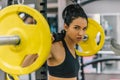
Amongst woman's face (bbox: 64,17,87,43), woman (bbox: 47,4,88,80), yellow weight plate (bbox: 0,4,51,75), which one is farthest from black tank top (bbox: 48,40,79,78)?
yellow weight plate (bbox: 0,4,51,75)

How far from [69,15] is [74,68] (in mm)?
269

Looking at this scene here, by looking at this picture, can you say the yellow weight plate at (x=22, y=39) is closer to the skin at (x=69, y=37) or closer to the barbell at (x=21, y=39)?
the barbell at (x=21, y=39)

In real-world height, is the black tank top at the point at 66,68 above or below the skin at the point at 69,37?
below

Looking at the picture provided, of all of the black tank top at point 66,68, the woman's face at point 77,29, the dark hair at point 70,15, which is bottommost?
the black tank top at point 66,68

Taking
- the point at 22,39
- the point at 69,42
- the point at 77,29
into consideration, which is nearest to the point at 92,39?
the point at 69,42

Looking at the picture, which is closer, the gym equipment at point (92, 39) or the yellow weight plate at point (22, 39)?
the yellow weight plate at point (22, 39)

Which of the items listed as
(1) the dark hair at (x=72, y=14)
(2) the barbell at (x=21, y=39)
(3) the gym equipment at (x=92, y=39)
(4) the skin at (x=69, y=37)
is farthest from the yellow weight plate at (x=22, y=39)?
(3) the gym equipment at (x=92, y=39)

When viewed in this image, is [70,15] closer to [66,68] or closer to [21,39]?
[66,68]

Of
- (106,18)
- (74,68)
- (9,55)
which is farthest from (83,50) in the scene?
(106,18)

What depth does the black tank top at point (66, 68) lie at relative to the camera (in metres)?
1.28

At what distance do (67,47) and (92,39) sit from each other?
0.54 m

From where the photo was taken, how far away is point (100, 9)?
7.09 feet

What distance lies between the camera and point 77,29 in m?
1.21

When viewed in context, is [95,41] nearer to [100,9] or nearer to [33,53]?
[100,9]
